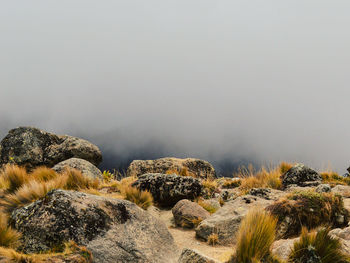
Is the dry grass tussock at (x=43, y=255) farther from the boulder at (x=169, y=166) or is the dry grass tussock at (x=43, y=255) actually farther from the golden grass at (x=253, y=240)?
the boulder at (x=169, y=166)

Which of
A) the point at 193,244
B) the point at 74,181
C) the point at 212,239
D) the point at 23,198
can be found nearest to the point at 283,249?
the point at 212,239

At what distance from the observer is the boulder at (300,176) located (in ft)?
44.9

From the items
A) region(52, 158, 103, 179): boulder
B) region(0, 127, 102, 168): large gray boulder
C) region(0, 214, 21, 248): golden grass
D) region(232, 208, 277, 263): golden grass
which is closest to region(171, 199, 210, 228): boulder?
region(232, 208, 277, 263): golden grass

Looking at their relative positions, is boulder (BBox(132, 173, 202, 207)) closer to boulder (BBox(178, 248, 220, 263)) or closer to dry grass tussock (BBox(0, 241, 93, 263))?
dry grass tussock (BBox(0, 241, 93, 263))

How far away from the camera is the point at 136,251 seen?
5.84 metres

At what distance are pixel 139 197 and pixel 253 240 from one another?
18.4 ft

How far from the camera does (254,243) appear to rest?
4.83 meters

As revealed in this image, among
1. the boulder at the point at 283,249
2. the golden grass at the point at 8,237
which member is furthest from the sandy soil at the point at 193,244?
the golden grass at the point at 8,237

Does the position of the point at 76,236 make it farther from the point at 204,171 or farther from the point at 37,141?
the point at 37,141

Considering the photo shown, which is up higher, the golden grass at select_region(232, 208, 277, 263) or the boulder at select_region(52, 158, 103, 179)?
the golden grass at select_region(232, 208, 277, 263)

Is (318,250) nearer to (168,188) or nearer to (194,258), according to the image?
(194,258)

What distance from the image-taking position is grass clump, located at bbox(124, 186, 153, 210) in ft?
31.7

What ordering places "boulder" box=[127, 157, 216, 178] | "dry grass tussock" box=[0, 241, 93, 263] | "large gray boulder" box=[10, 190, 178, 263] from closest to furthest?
"dry grass tussock" box=[0, 241, 93, 263], "large gray boulder" box=[10, 190, 178, 263], "boulder" box=[127, 157, 216, 178]

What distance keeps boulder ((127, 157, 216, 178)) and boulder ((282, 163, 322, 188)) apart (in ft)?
20.5
